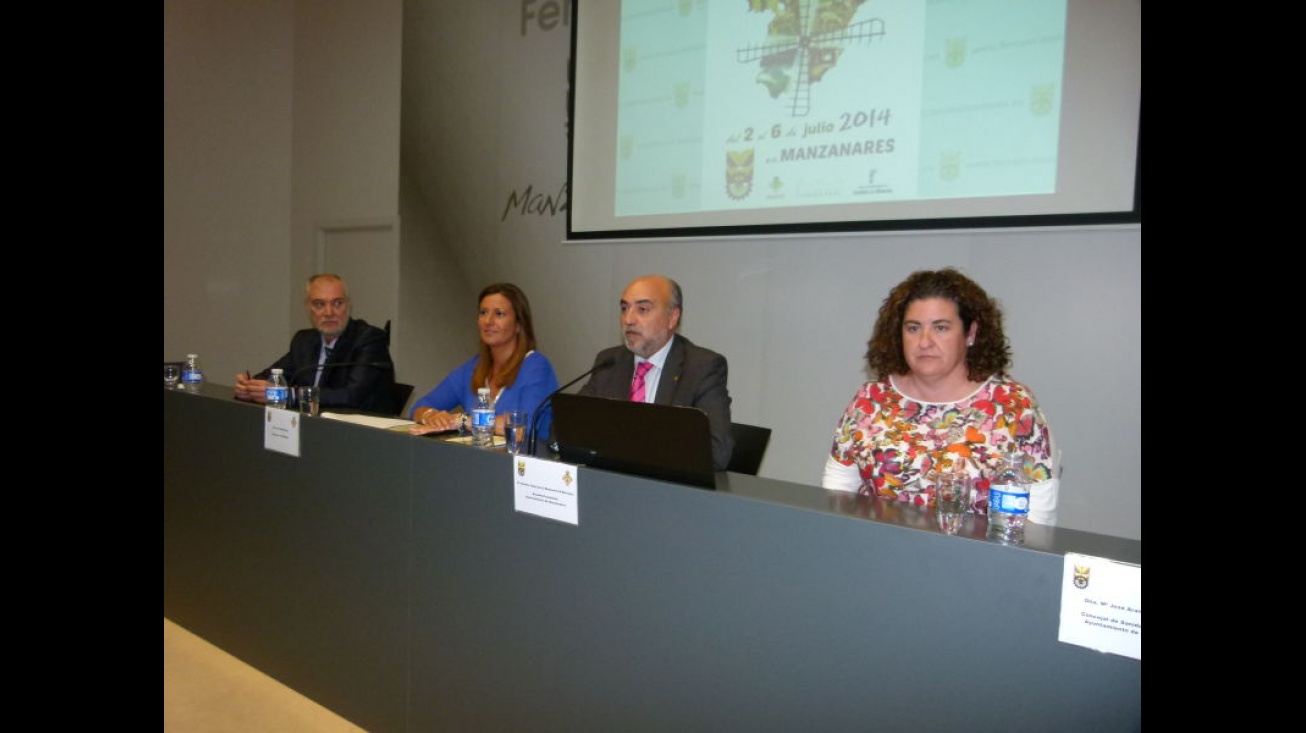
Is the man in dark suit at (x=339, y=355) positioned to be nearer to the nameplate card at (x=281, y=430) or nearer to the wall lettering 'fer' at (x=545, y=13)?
the nameplate card at (x=281, y=430)

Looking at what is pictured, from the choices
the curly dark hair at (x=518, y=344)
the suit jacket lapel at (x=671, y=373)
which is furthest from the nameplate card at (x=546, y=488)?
the curly dark hair at (x=518, y=344)

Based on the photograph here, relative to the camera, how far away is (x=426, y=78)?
492 cm

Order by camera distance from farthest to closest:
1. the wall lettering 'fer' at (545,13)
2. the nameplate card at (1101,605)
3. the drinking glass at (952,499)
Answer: the wall lettering 'fer' at (545,13), the drinking glass at (952,499), the nameplate card at (1101,605)

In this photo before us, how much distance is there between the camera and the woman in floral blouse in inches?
70.3

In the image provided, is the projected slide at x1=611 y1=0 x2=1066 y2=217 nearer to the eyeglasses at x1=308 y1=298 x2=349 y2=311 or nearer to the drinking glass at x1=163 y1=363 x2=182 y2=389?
the eyeglasses at x1=308 y1=298 x2=349 y2=311

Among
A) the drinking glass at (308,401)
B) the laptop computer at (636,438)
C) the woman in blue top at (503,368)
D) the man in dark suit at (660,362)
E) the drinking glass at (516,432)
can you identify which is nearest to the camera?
the laptop computer at (636,438)

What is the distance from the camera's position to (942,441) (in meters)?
1.81

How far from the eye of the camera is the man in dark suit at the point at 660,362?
2.42 meters

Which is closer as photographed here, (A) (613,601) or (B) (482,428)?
(A) (613,601)

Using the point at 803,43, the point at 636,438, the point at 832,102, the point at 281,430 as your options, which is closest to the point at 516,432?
the point at 636,438

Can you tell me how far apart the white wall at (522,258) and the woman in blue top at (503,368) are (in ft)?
4.00

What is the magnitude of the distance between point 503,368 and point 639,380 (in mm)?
537

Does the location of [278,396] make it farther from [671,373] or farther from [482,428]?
[671,373]
